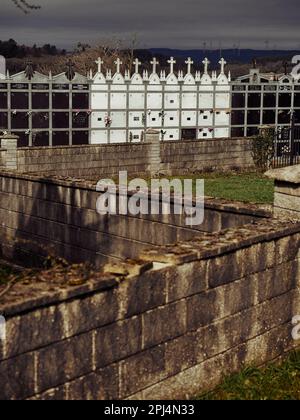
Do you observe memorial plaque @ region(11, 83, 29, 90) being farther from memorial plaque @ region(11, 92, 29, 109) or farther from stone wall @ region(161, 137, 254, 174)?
stone wall @ region(161, 137, 254, 174)

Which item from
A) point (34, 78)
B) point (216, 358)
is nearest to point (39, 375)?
point (216, 358)

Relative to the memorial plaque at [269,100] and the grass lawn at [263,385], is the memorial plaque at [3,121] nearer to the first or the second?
the memorial plaque at [269,100]

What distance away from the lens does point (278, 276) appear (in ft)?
22.9

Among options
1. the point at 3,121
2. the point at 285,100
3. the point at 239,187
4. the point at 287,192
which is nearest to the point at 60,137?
the point at 3,121

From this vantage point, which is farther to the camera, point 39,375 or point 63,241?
point 63,241

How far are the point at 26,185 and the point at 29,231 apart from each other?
2.56 ft

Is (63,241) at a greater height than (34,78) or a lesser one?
lesser

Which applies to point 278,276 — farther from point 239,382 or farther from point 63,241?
point 63,241

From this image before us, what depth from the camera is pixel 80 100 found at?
2434 cm

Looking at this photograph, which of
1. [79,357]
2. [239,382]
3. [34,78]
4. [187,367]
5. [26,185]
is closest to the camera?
[79,357]

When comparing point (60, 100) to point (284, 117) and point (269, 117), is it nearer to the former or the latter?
point (269, 117)

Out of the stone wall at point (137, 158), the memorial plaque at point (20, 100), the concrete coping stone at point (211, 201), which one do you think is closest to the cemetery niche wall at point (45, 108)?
the memorial plaque at point (20, 100)

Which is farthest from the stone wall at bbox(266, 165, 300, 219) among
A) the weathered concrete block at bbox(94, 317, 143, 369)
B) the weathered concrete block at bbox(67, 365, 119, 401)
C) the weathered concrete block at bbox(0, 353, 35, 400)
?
the weathered concrete block at bbox(0, 353, 35, 400)
